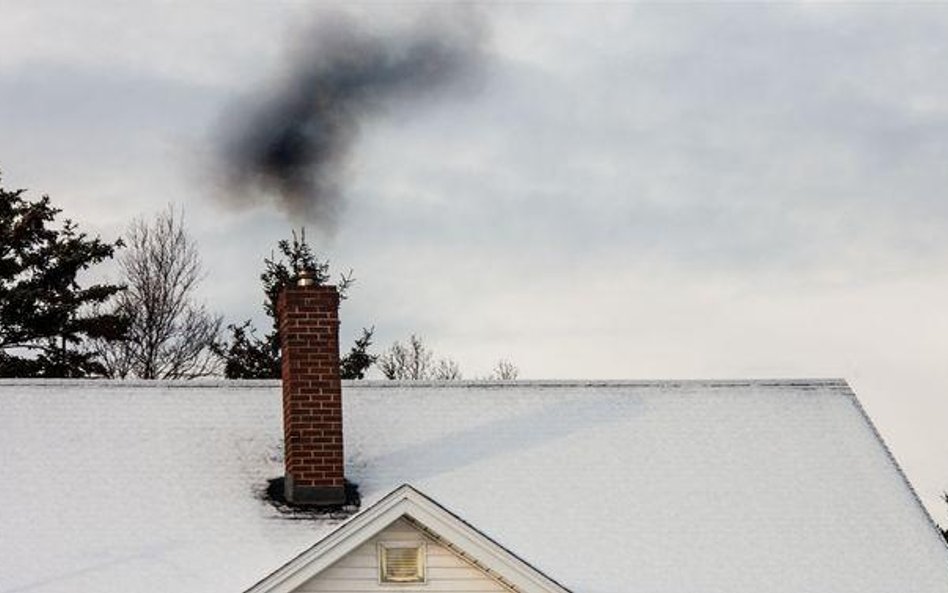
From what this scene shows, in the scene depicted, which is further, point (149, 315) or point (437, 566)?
point (149, 315)

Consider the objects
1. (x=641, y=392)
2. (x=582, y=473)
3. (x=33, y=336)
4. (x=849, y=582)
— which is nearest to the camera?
(x=849, y=582)

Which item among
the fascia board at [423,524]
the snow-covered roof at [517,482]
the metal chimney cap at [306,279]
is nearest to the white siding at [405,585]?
the fascia board at [423,524]

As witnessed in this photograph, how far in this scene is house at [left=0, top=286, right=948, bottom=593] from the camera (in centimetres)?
1911

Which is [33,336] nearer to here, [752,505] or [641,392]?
[641,392]

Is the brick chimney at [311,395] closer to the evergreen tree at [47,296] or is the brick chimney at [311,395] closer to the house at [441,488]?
the house at [441,488]

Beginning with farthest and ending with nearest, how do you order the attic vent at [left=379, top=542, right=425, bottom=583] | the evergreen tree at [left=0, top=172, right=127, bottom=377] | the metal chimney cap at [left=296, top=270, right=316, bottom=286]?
the evergreen tree at [left=0, top=172, right=127, bottom=377] < the metal chimney cap at [left=296, top=270, right=316, bottom=286] < the attic vent at [left=379, top=542, right=425, bottom=583]

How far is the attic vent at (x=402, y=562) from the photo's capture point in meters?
19.0

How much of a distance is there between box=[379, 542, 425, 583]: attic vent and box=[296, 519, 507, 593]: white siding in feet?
0.20

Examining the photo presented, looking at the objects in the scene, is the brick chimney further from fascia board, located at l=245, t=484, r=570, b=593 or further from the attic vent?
fascia board, located at l=245, t=484, r=570, b=593

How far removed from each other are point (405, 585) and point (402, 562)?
28 cm

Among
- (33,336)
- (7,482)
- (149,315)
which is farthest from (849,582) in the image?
(149,315)

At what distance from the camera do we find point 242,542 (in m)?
20.0

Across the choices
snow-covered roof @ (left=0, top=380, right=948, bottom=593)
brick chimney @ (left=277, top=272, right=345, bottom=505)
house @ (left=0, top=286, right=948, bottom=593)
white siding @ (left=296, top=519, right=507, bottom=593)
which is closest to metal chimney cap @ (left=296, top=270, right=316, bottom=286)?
brick chimney @ (left=277, top=272, right=345, bottom=505)

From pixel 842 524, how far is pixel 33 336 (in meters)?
27.9
